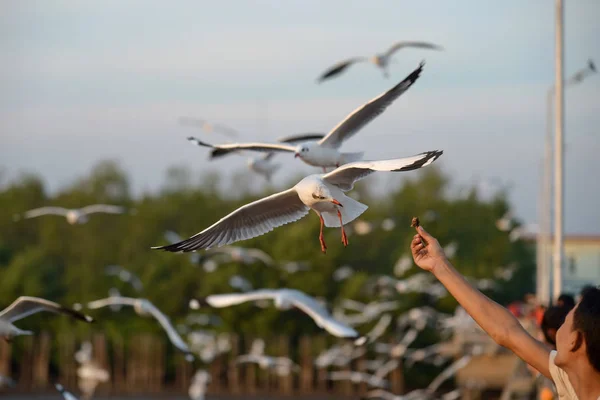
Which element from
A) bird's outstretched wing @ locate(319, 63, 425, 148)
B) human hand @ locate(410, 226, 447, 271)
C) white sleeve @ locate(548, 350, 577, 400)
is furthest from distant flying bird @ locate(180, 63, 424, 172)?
white sleeve @ locate(548, 350, 577, 400)

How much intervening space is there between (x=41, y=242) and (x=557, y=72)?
42.4 m

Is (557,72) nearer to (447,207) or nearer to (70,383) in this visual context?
(70,383)

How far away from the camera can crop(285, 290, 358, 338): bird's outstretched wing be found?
8.77 meters

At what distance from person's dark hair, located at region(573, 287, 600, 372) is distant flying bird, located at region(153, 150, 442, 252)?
5.91 ft

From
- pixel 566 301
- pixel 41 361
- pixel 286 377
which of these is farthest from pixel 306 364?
pixel 566 301

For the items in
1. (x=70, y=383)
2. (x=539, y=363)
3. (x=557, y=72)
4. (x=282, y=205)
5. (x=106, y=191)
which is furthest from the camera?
(x=106, y=191)

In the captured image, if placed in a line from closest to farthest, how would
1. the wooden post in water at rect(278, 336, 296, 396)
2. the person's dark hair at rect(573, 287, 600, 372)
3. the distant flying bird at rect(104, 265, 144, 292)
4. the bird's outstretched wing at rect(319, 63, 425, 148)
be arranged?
the person's dark hair at rect(573, 287, 600, 372)
the bird's outstretched wing at rect(319, 63, 425, 148)
the distant flying bird at rect(104, 265, 144, 292)
the wooden post in water at rect(278, 336, 296, 396)

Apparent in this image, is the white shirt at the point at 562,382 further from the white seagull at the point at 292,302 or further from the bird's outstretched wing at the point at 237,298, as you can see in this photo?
the bird's outstretched wing at the point at 237,298

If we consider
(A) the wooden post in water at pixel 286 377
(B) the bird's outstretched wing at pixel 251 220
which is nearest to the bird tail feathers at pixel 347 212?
(B) the bird's outstretched wing at pixel 251 220

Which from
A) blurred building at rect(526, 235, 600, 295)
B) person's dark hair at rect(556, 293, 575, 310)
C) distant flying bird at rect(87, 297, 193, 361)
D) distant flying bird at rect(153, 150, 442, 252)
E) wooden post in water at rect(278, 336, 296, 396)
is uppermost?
distant flying bird at rect(153, 150, 442, 252)

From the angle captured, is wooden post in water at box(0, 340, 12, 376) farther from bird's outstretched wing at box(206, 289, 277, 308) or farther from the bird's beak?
the bird's beak

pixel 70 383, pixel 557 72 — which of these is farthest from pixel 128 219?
pixel 557 72

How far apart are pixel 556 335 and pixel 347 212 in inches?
114

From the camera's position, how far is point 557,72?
36.8 feet
